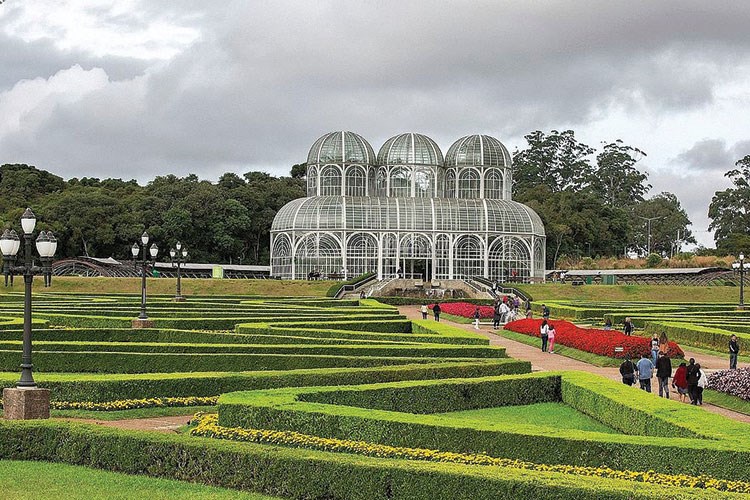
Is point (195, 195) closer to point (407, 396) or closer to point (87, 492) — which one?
point (407, 396)

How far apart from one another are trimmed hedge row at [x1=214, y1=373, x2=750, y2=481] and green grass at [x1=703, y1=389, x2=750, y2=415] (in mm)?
4699

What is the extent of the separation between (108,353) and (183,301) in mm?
24567

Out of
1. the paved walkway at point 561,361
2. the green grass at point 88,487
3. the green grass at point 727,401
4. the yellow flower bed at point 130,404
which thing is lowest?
the green grass at point 727,401

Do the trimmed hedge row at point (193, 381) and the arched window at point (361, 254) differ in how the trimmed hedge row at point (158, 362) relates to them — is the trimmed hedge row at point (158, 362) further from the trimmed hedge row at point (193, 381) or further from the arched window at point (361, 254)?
the arched window at point (361, 254)

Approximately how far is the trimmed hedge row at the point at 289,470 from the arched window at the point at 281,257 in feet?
188

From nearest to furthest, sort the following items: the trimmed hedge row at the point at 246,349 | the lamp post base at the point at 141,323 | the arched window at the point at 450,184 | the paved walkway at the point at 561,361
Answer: the trimmed hedge row at the point at 246,349, the paved walkway at the point at 561,361, the lamp post base at the point at 141,323, the arched window at the point at 450,184

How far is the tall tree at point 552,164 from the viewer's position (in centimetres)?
12525

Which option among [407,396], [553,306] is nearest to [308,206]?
[553,306]

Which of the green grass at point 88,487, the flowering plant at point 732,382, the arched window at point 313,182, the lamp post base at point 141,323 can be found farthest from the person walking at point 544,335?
the arched window at point 313,182

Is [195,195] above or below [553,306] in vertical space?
above

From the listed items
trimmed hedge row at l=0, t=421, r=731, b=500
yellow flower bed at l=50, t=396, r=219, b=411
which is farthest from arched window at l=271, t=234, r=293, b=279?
trimmed hedge row at l=0, t=421, r=731, b=500

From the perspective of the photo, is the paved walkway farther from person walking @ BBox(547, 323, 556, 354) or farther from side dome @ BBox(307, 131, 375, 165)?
side dome @ BBox(307, 131, 375, 165)

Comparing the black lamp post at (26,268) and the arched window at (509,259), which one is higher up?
the arched window at (509,259)

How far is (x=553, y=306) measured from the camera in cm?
5209
